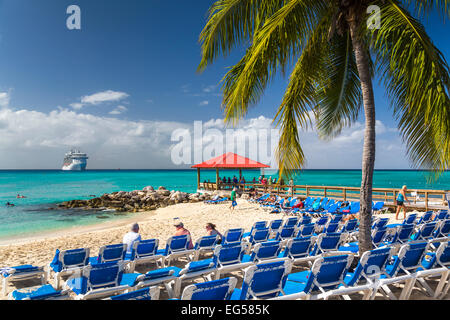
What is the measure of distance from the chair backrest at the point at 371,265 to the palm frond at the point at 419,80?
173 cm

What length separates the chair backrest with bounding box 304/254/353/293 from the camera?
3072mm

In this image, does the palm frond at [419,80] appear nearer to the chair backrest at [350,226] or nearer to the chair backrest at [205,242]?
the chair backrest at [350,226]

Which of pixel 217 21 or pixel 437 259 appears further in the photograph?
pixel 217 21

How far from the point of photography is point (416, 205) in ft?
44.4

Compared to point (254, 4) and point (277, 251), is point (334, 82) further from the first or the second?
point (277, 251)

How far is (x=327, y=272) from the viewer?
3.24 m

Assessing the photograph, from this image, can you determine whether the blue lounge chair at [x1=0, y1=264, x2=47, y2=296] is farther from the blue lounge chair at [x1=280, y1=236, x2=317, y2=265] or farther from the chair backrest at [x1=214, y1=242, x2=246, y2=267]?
the blue lounge chair at [x1=280, y1=236, x2=317, y2=265]

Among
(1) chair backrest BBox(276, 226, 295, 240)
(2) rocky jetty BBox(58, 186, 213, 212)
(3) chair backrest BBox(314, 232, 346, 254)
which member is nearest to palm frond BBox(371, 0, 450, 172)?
(3) chair backrest BBox(314, 232, 346, 254)

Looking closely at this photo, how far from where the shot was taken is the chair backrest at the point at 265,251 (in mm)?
4562

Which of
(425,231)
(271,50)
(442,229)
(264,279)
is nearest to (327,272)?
(264,279)

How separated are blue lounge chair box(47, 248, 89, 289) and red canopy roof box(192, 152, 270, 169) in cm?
1655

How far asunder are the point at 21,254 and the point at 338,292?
876 cm

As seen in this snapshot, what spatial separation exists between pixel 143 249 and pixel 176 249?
64cm

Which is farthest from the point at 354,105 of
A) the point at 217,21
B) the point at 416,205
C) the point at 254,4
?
the point at 416,205
